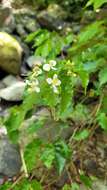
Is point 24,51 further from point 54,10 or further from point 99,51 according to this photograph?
point 99,51

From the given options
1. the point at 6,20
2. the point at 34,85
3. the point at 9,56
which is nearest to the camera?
the point at 34,85

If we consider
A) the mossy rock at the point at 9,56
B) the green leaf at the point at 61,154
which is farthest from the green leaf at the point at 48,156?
the mossy rock at the point at 9,56

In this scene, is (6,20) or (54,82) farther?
(6,20)

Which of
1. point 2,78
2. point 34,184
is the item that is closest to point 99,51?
point 34,184

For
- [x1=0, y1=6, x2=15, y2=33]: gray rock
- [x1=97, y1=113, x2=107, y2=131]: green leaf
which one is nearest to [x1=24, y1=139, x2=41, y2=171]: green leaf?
[x1=97, y1=113, x2=107, y2=131]: green leaf

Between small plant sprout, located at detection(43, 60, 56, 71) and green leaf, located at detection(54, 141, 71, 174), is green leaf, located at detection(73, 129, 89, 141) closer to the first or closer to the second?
green leaf, located at detection(54, 141, 71, 174)

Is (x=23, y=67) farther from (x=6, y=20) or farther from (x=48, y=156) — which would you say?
(x=48, y=156)

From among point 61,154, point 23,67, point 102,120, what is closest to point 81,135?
point 102,120
